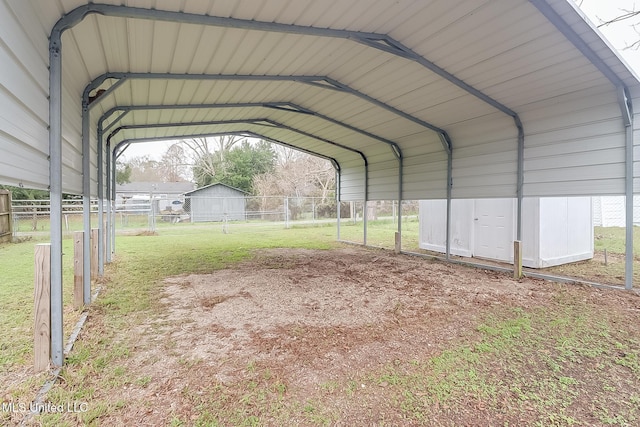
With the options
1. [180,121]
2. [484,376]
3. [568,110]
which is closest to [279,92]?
[180,121]

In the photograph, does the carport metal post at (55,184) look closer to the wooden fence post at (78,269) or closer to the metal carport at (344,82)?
the metal carport at (344,82)

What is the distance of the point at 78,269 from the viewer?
352cm

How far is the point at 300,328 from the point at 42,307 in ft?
6.95

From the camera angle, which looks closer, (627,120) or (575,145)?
(627,120)

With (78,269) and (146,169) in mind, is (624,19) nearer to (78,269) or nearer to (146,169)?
(78,269)

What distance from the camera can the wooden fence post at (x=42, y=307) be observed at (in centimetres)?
226

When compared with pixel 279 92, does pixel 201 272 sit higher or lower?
lower

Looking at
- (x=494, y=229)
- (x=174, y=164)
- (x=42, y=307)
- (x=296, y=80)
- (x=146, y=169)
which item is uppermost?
(x=174, y=164)

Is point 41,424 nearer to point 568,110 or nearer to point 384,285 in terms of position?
point 384,285

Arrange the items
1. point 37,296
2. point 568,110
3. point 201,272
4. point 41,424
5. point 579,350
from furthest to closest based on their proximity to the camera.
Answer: point 201,272 → point 568,110 → point 579,350 → point 37,296 → point 41,424

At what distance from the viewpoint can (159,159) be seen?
28.5m

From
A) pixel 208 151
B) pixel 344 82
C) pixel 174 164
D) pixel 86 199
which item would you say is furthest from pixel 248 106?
pixel 174 164

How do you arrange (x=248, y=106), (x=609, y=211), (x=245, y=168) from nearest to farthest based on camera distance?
(x=248, y=106), (x=609, y=211), (x=245, y=168)

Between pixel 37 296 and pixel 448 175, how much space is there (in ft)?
22.6
